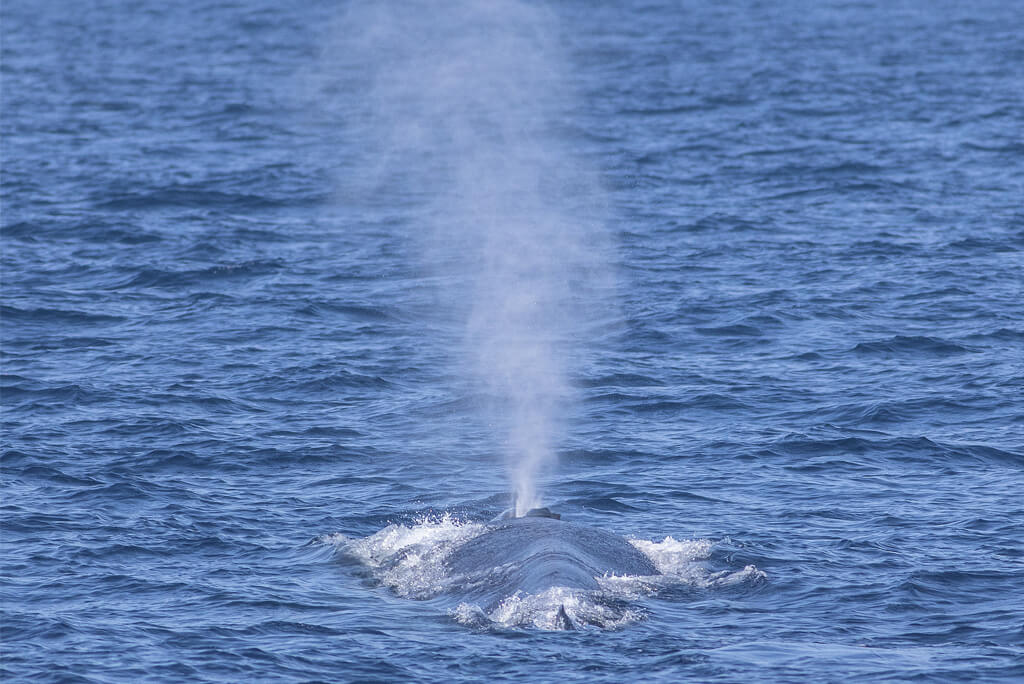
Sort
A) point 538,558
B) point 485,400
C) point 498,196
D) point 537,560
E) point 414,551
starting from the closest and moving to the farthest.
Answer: point 537,560 → point 538,558 → point 414,551 → point 485,400 → point 498,196

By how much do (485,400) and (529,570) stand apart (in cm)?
1339

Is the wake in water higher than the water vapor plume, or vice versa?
the water vapor plume

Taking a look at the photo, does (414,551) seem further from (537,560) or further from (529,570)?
(529,570)

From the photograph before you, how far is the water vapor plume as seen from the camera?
42719 mm

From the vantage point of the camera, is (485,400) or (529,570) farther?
(485,400)

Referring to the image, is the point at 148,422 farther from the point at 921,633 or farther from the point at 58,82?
the point at 58,82

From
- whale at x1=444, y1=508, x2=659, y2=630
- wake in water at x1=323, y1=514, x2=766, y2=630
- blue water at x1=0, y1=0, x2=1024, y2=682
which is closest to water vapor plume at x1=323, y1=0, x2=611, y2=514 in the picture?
blue water at x1=0, y1=0, x2=1024, y2=682

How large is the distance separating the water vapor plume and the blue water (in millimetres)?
638

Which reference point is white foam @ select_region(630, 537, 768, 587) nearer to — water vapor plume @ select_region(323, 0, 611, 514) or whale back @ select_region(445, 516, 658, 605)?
whale back @ select_region(445, 516, 658, 605)

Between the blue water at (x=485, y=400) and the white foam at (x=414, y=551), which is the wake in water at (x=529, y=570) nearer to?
the white foam at (x=414, y=551)

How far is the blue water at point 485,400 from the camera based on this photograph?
2684 cm

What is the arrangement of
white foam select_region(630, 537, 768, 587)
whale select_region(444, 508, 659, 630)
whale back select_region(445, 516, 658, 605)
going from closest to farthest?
whale select_region(444, 508, 659, 630)
whale back select_region(445, 516, 658, 605)
white foam select_region(630, 537, 768, 587)

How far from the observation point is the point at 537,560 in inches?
1115

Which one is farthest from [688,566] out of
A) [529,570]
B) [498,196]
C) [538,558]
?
[498,196]
